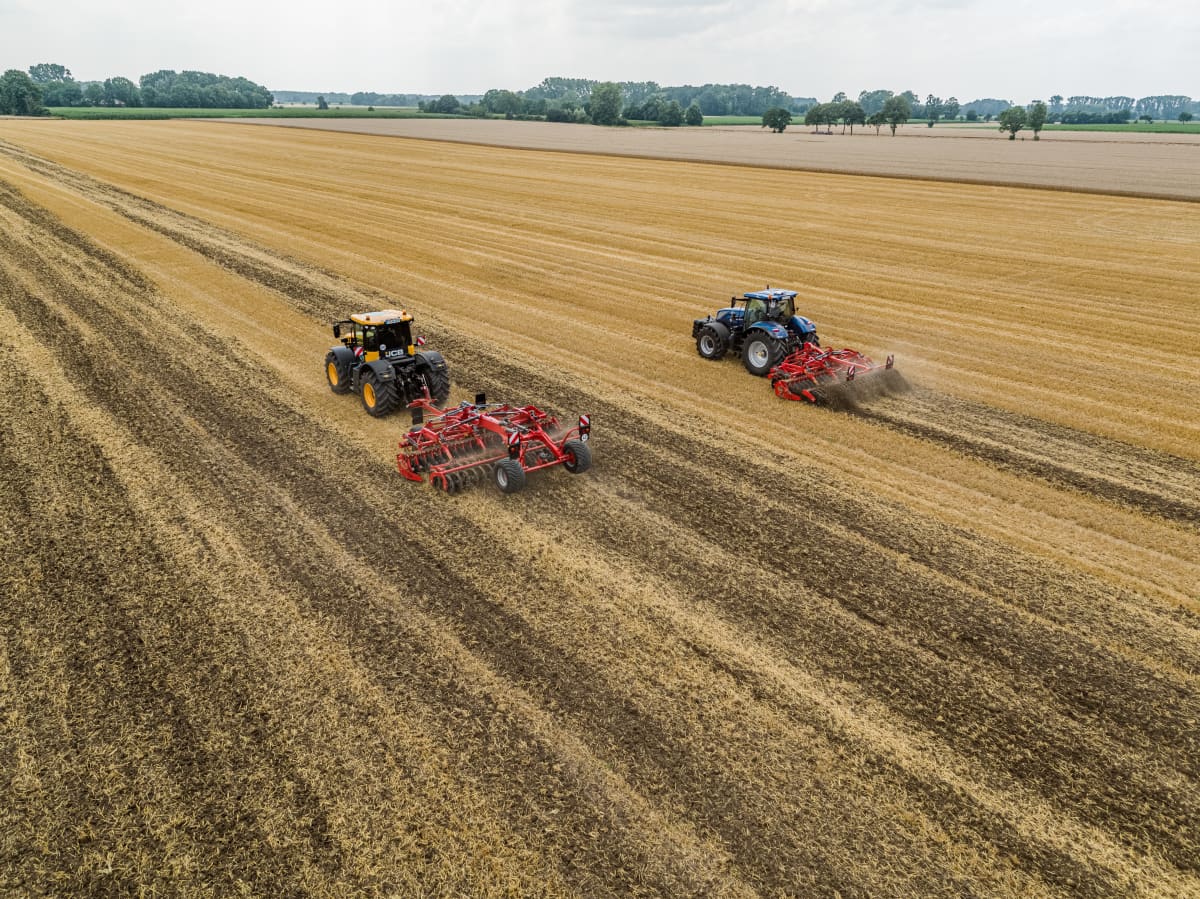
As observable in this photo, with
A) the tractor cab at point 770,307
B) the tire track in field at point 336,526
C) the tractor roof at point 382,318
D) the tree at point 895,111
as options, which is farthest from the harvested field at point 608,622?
the tree at point 895,111

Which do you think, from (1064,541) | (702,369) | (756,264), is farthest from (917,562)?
(756,264)

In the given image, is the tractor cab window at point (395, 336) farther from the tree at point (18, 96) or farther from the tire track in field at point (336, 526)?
the tree at point (18, 96)

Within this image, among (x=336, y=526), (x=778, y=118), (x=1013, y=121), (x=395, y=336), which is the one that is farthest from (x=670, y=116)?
(x=336, y=526)

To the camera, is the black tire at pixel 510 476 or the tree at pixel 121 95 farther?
the tree at pixel 121 95

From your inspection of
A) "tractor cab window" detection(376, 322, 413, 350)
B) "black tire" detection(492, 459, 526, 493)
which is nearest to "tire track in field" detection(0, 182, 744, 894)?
"black tire" detection(492, 459, 526, 493)

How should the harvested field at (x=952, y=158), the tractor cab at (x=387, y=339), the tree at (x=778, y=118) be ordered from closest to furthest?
the tractor cab at (x=387, y=339) → the harvested field at (x=952, y=158) → the tree at (x=778, y=118)

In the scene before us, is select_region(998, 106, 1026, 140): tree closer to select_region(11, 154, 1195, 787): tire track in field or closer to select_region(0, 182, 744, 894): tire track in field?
select_region(11, 154, 1195, 787): tire track in field

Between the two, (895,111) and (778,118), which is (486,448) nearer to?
(778,118)

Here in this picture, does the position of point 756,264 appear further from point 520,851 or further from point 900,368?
point 520,851
